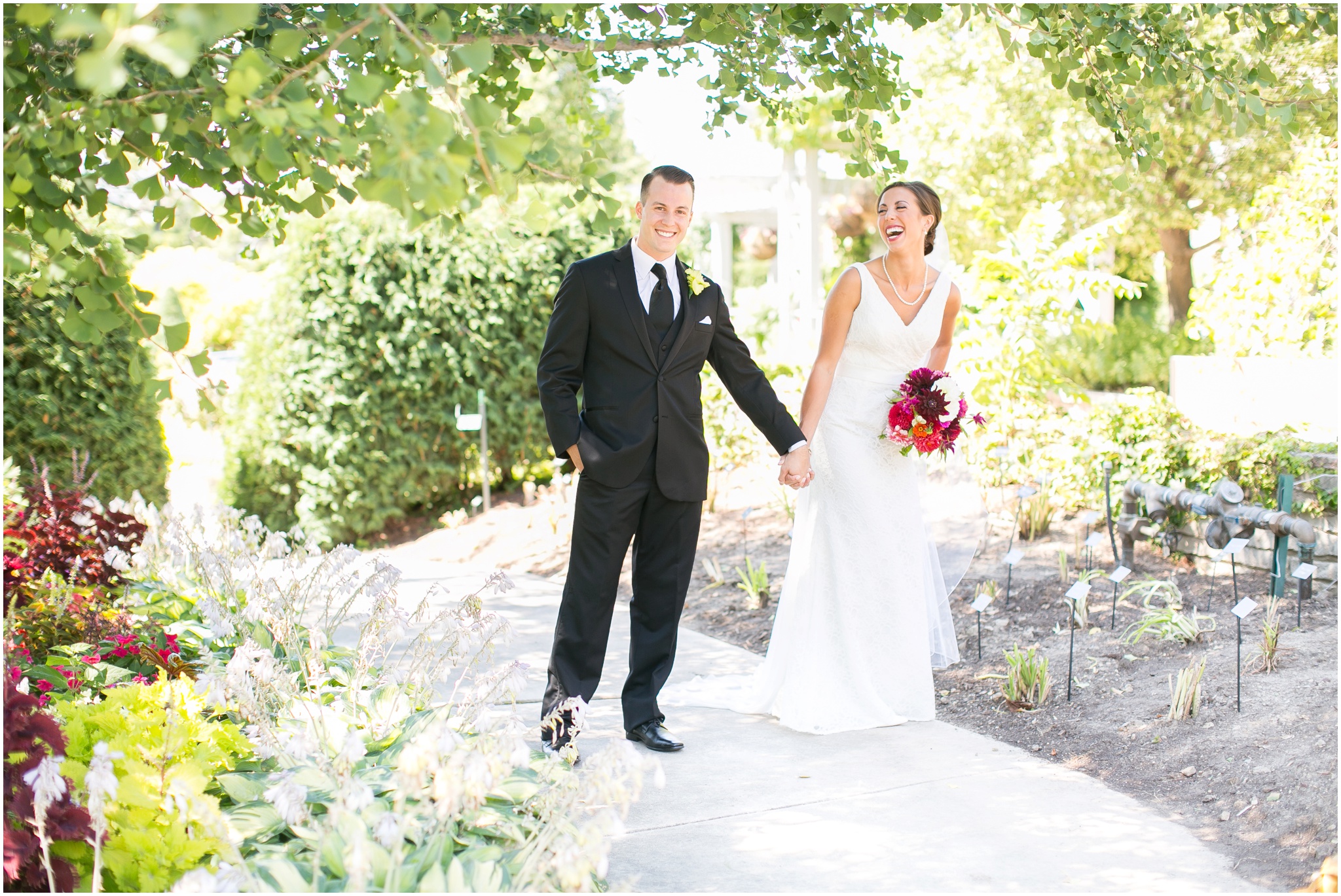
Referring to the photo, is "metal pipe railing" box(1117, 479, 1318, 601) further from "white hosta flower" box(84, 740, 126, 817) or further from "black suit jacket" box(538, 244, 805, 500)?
"white hosta flower" box(84, 740, 126, 817)

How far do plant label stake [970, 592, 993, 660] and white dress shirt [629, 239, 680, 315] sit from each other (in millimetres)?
1742

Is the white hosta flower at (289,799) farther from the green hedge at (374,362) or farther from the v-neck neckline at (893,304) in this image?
the green hedge at (374,362)

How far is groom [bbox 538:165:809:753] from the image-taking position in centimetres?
360

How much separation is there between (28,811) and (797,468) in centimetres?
261

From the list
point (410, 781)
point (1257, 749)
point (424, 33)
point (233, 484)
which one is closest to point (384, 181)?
point (424, 33)

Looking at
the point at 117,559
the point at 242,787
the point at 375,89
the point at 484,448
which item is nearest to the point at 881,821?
the point at 242,787

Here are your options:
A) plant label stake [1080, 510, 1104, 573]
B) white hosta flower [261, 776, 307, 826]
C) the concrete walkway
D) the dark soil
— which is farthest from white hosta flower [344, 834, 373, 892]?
plant label stake [1080, 510, 1104, 573]

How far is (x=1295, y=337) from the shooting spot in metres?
7.73

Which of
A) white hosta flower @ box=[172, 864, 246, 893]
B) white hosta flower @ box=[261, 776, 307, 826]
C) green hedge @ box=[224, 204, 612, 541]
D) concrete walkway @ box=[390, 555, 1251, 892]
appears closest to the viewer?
white hosta flower @ box=[172, 864, 246, 893]

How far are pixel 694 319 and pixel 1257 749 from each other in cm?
228

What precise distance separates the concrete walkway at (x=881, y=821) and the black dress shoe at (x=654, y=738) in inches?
1.6

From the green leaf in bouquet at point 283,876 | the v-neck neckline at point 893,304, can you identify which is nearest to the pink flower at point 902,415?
the v-neck neckline at point 893,304

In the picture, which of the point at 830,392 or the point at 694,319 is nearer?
the point at 694,319

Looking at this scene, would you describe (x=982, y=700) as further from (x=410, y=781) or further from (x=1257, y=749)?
(x=410, y=781)
